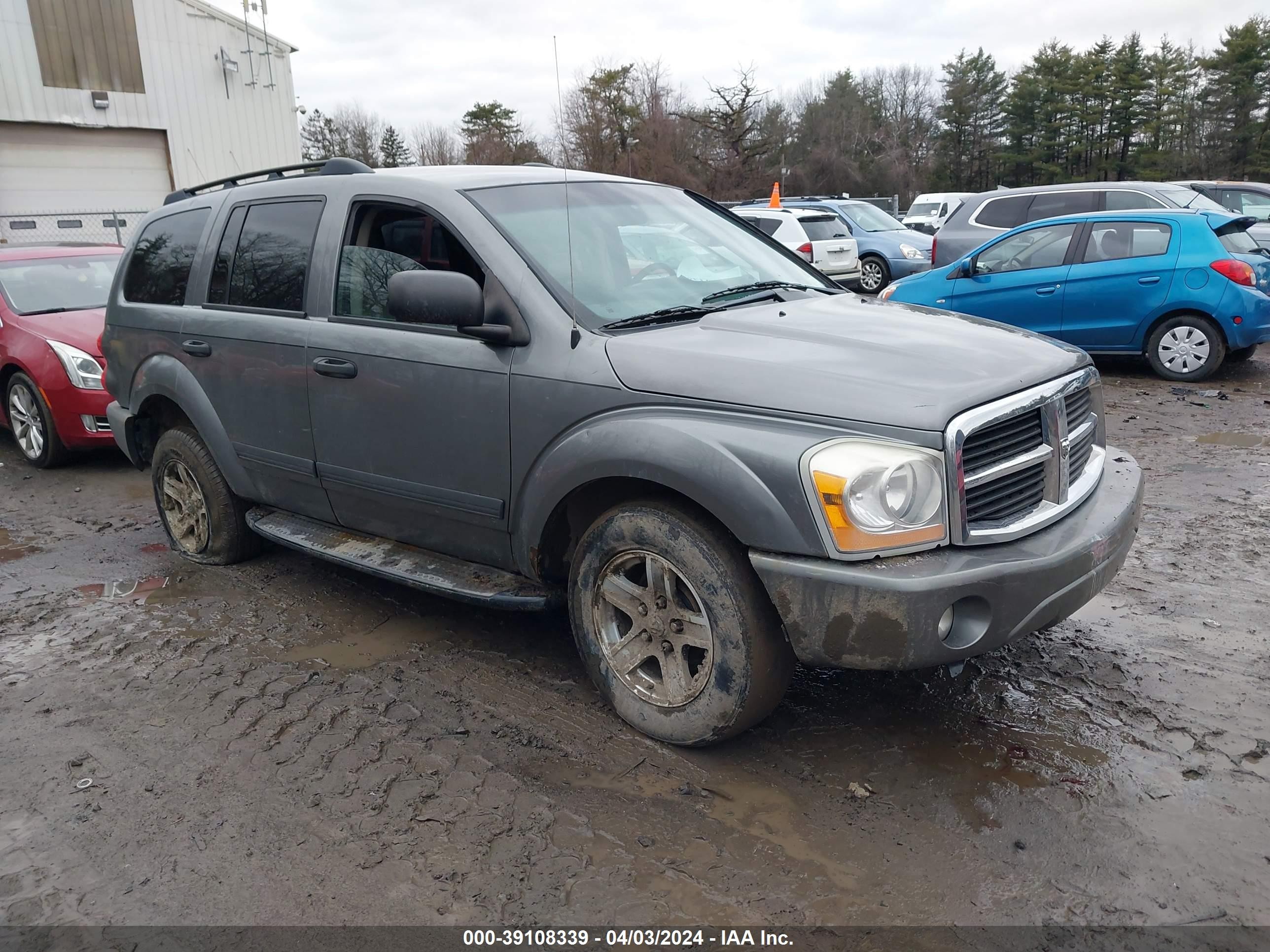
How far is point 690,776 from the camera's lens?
304 cm

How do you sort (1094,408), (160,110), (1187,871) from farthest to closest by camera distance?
1. (160,110)
2. (1094,408)
3. (1187,871)

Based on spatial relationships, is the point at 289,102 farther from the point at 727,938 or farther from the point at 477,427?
the point at 727,938

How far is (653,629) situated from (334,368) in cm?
176

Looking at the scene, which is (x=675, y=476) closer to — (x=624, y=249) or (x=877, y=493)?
(x=877, y=493)

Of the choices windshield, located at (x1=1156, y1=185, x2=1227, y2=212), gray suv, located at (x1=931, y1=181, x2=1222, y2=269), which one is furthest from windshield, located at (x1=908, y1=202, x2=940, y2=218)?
windshield, located at (x1=1156, y1=185, x2=1227, y2=212)

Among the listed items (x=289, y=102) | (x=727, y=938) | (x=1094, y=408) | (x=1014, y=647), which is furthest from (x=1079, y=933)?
(x=289, y=102)

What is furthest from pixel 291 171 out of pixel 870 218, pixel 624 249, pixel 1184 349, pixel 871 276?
pixel 870 218

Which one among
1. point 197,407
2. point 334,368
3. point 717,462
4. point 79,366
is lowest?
point 79,366

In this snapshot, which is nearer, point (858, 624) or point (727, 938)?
point (727, 938)

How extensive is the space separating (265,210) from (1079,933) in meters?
4.17

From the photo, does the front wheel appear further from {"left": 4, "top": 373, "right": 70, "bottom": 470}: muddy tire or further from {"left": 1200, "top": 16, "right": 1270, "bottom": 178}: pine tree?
{"left": 1200, "top": 16, "right": 1270, "bottom": 178}: pine tree

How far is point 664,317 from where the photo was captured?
3414 mm

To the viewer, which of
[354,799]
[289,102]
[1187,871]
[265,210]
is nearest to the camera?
[1187,871]

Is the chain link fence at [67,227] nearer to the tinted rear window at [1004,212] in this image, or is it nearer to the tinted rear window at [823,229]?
the tinted rear window at [823,229]
